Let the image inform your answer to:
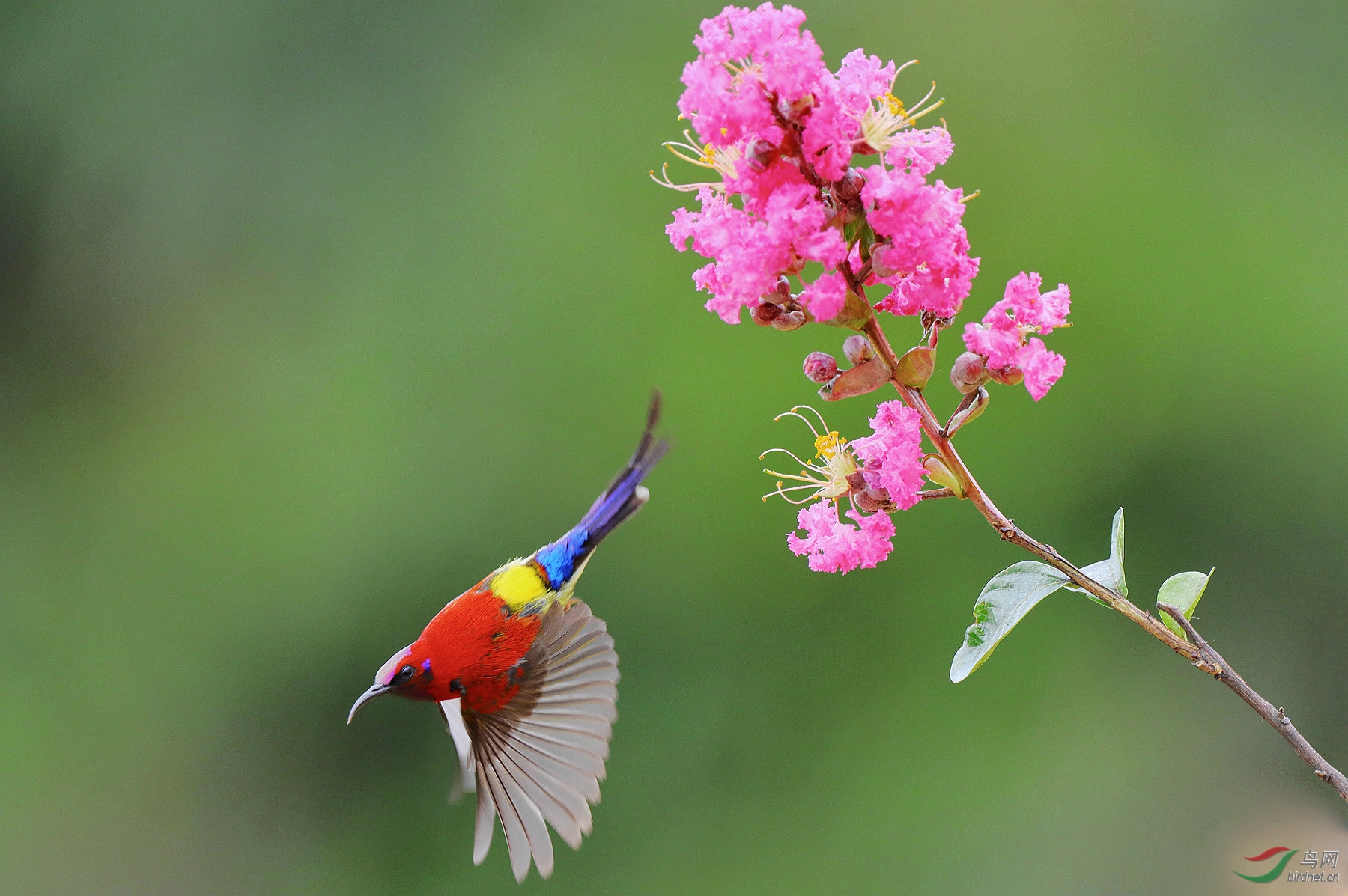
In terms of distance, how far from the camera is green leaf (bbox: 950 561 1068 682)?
31.4 inches

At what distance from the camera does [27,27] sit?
350 centimetres

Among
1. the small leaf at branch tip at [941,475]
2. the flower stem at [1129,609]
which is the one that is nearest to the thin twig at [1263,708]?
the flower stem at [1129,609]

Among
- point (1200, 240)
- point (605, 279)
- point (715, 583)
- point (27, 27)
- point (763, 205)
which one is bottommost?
point (715, 583)

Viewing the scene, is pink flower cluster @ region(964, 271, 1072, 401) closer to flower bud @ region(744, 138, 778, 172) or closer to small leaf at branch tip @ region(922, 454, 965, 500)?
small leaf at branch tip @ region(922, 454, 965, 500)

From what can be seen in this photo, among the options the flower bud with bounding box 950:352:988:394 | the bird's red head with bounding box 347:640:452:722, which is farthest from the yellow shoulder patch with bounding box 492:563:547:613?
the flower bud with bounding box 950:352:988:394

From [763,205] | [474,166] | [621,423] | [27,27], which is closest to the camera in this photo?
[763,205]

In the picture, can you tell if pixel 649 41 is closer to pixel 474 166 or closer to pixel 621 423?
pixel 474 166

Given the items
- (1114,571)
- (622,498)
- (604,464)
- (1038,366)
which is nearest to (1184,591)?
(1114,571)

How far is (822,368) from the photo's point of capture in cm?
83

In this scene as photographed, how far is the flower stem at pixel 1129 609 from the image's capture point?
2.34 feet

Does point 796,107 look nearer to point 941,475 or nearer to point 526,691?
point 941,475

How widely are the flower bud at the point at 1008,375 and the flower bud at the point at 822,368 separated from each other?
0.42ft

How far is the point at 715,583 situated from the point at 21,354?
8.70 feet

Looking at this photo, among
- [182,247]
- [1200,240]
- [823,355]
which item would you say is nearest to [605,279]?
[182,247]
